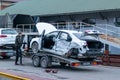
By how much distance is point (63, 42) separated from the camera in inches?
779

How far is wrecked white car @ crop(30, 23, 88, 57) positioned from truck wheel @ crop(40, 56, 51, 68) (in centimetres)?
48

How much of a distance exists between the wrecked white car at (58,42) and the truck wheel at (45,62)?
482mm

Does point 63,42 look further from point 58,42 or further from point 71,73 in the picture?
point 71,73

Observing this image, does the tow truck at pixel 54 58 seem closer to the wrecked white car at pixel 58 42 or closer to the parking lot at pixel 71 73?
the wrecked white car at pixel 58 42

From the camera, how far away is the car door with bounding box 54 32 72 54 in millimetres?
19514

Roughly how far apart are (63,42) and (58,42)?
1.25 ft

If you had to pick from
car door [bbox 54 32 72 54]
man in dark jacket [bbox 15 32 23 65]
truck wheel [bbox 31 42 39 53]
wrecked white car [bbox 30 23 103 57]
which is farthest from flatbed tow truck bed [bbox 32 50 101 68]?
man in dark jacket [bbox 15 32 23 65]

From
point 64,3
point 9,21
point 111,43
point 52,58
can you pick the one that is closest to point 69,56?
point 52,58

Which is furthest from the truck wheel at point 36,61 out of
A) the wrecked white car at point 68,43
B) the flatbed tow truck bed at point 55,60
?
the wrecked white car at point 68,43

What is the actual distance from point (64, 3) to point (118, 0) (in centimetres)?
729

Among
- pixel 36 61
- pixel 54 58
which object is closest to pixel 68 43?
pixel 54 58

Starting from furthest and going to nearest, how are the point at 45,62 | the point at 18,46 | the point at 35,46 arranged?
the point at 18,46
the point at 35,46
the point at 45,62

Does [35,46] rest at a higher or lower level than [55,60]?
higher

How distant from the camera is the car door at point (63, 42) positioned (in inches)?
768
